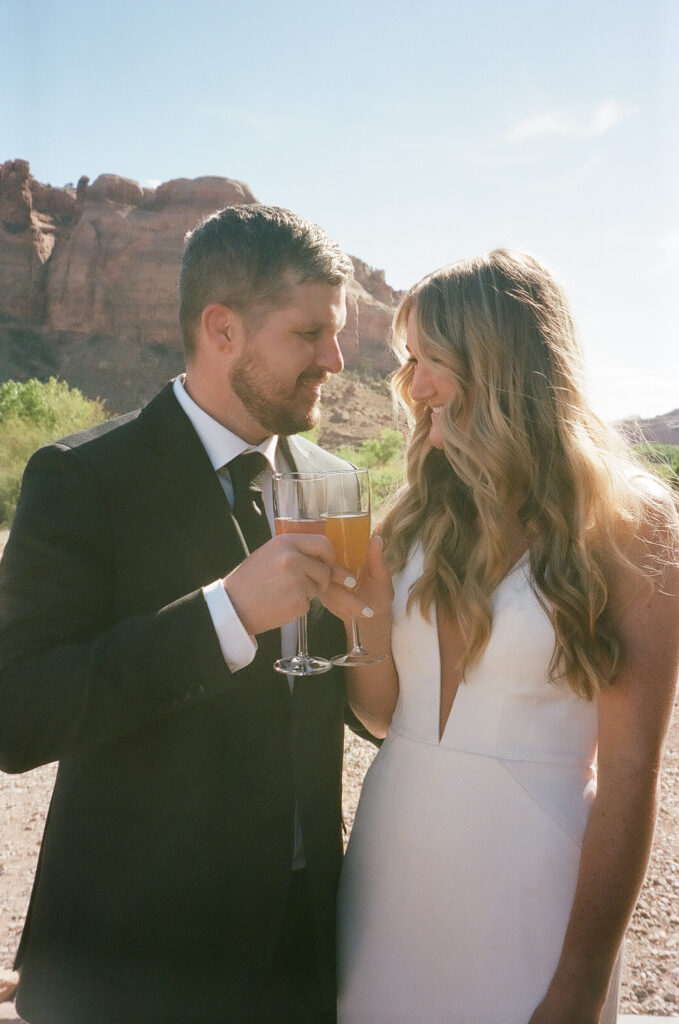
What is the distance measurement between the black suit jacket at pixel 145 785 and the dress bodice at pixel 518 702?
0.48 metres

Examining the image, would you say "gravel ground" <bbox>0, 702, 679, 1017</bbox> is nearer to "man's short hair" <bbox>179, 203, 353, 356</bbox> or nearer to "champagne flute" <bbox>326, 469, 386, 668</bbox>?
"champagne flute" <bbox>326, 469, 386, 668</bbox>

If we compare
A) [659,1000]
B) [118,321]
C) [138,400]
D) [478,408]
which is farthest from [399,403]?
[118,321]

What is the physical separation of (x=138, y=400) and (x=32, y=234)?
829 inches

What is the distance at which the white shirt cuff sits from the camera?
5.92 feet

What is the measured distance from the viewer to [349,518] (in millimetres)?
2018

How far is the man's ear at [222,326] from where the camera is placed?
98.9 inches

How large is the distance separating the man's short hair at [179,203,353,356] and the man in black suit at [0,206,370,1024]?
23 cm

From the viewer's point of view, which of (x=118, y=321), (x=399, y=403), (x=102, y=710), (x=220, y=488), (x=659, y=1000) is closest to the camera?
(x=102, y=710)

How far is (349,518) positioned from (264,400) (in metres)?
0.62

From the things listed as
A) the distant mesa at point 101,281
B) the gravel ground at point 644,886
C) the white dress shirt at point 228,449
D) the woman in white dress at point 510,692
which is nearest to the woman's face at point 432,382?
the woman in white dress at point 510,692

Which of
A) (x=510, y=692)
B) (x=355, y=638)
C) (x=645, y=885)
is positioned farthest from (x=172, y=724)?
(x=645, y=885)

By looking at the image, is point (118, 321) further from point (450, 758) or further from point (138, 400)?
point (450, 758)

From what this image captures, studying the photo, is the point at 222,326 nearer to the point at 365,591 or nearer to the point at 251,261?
the point at 251,261

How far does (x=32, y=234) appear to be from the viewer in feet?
210
